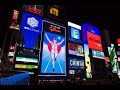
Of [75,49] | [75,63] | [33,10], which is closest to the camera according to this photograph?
[33,10]

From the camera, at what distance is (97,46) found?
12.0 metres

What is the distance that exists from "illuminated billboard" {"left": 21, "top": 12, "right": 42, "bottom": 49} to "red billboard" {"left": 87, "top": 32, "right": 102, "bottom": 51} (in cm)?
430

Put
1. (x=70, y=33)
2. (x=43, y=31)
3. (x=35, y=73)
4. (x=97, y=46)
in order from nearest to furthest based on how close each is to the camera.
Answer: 1. (x=35, y=73)
2. (x=43, y=31)
3. (x=70, y=33)
4. (x=97, y=46)

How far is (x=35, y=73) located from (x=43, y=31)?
1988mm

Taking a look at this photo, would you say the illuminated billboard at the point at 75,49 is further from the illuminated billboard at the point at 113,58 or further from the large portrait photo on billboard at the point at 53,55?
the illuminated billboard at the point at 113,58

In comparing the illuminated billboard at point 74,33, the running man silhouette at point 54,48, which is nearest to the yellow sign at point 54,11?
the illuminated billboard at point 74,33

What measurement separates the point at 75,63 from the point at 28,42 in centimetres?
328

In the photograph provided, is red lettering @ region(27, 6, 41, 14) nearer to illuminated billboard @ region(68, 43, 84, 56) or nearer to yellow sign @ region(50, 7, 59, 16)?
yellow sign @ region(50, 7, 59, 16)

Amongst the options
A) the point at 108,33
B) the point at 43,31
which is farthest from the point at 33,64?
the point at 108,33

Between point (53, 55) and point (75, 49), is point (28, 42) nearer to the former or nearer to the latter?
point (53, 55)

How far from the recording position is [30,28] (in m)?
7.52

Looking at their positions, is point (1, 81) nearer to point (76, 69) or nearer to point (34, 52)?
point (34, 52)

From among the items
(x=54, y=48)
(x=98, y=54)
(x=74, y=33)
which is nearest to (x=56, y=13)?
(x=74, y=33)

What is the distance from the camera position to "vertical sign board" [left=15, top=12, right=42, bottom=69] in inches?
268
